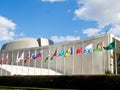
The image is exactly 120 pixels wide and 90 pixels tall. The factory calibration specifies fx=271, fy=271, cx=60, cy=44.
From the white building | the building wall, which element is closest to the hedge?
the white building

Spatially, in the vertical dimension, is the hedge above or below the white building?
below

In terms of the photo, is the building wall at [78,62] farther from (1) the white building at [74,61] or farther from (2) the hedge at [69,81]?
(2) the hedge at [69,81]

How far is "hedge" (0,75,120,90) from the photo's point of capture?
964 inches

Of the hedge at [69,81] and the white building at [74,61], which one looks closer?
the hedge at [69,81]

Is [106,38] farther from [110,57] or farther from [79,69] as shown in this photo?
[79,69]

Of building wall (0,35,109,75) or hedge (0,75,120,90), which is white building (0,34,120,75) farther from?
hedge (0,75,120,90)

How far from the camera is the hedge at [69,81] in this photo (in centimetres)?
2448

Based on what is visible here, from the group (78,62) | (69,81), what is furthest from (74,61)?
(69,81)

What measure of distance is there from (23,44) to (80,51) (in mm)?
36232

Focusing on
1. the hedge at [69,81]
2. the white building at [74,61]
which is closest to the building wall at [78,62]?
the white building at [74,61]

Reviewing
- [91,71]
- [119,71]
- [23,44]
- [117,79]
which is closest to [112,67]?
[119,71]

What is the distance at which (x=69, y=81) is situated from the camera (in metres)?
28.7

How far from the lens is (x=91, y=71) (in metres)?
46.8

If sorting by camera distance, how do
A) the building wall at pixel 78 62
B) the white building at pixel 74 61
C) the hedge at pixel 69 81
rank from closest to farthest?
the hedge at pixel 69 81 < the white building at pixel 74 61 < the building wall at pixel 78 62
